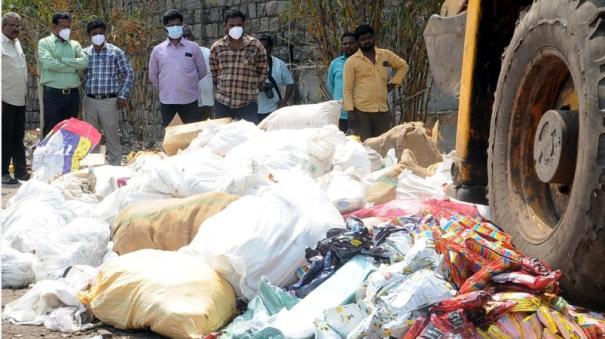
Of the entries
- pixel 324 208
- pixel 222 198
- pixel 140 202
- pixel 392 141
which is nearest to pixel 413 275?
pixel 324 208

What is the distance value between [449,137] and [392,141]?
3487 millimetres

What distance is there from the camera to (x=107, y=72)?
962 centimetres

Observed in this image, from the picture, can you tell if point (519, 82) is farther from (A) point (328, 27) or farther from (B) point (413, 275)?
(A) point (328, 27)

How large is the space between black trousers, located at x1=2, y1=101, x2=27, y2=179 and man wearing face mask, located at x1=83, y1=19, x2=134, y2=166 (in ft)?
2.40

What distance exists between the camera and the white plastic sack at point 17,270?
504 centimetres

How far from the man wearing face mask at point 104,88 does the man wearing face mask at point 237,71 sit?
1.39 m

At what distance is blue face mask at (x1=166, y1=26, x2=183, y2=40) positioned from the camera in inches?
362

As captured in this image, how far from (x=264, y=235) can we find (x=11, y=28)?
20.6 ft

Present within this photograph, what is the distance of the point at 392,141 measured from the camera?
677cm

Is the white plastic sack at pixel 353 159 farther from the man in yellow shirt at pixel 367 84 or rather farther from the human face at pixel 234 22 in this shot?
the human face at pixel 234 22

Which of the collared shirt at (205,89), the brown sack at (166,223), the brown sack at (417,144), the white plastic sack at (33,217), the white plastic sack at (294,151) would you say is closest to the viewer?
the brown sack at (166,223)

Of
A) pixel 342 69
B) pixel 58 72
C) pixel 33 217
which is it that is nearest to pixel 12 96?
pixel 58 72

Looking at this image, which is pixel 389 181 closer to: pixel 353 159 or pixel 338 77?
pixel 353 159

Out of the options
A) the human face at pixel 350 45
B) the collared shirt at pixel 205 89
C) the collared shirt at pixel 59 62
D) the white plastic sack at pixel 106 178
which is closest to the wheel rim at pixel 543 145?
the white plastic sack at pixel 106 178
